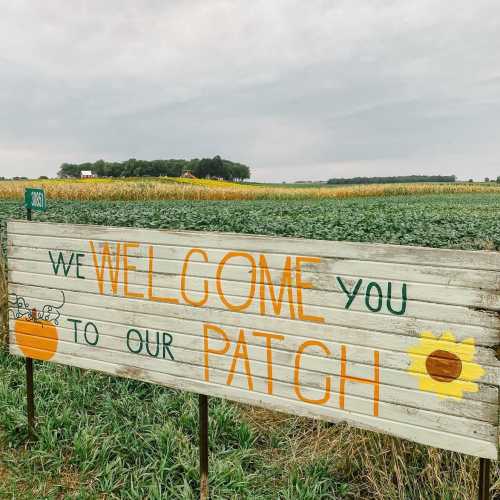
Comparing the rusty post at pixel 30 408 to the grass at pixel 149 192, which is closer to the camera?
the rusty post at pixel 30 408

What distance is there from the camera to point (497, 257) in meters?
1.65

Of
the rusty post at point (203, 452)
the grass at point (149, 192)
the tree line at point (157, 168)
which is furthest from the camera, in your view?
the tree line at point (157, 168)

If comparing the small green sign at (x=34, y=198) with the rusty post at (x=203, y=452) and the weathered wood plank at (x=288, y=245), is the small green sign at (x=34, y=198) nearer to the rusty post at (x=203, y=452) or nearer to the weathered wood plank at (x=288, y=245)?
the weathered wood plank at (x=288, y=245)

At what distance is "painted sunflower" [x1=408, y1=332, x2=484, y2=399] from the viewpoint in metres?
1.71

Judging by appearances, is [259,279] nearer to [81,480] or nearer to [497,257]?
[497,257]

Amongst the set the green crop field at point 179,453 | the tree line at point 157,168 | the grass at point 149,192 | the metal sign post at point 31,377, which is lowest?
the green crop field at point 179,453

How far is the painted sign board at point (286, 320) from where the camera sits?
1721 mm

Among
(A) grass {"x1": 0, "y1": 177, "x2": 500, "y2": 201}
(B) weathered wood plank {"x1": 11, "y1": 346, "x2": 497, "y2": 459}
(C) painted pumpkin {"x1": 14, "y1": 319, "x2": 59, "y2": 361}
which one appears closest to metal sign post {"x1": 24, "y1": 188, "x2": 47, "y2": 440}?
(C) painted pumpkin {"x1": 14, "y1": 319, "x2": 59, "y2": 361}

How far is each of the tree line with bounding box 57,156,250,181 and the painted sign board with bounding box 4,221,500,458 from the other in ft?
257

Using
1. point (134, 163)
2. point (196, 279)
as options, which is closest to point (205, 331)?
point (196, 279)

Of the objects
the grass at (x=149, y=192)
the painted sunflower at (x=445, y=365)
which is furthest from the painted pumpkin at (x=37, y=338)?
the grass at (x=149, y=192)

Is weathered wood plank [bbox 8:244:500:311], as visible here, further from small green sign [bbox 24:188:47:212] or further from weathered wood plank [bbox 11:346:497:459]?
small green sign [bbox 24:188:47:212]

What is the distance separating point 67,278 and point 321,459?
1821 mm

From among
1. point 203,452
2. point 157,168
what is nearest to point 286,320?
point 203,452
